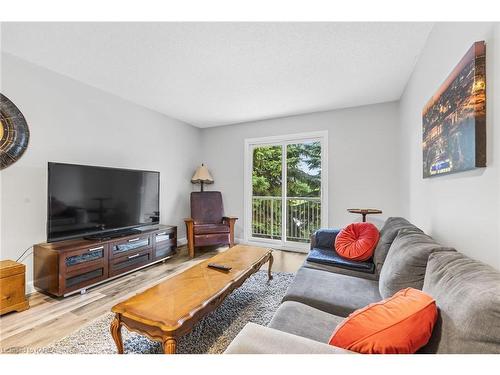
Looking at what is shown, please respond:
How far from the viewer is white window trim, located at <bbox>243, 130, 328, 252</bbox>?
3.67 m

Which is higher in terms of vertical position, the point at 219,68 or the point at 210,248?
the point at 219,68

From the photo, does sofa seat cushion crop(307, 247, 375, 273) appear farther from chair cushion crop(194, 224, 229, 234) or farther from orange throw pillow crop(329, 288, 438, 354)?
chair cushion crop(194, 224, 229, 234)

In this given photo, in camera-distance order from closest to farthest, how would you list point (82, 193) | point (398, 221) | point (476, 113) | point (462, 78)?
point (476, 113) → point (462, 78) → point (398, 221) → point (82, 193)

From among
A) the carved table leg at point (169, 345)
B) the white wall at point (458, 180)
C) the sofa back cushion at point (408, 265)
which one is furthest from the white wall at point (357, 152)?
the carved table leg at point (169, 345)

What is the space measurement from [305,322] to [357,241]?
119 centimetres

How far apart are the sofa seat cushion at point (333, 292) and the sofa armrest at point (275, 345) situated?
0.65 m

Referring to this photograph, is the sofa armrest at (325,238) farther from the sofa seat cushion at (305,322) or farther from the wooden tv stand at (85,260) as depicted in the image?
the wooden tv stand at (85,260)

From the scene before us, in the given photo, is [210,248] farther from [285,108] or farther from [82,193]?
[285,108]

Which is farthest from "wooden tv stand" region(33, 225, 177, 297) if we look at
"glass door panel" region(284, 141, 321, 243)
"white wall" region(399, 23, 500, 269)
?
"white wall" region(399, 23, 500, 269)

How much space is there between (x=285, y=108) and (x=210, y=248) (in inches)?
Result: 106

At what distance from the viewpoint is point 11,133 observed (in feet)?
7.07

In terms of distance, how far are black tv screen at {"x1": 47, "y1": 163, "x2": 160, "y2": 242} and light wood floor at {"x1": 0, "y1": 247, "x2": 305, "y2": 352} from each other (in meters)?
0.62
